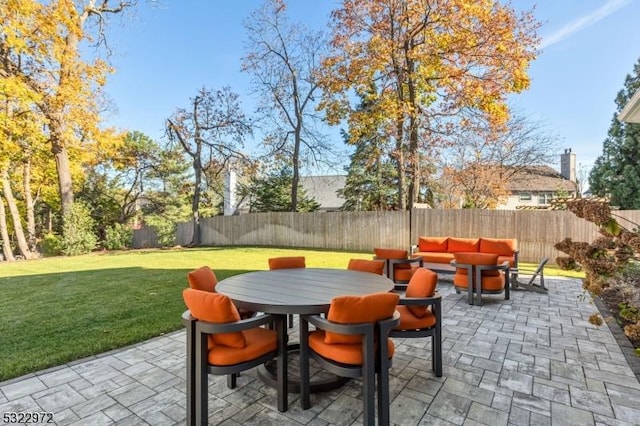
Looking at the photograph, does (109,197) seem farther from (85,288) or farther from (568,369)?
(568,369)

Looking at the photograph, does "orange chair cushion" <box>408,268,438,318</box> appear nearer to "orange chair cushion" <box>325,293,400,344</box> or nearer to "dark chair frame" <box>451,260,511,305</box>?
"orange chair cushion" <box>325,293,400,344</box>

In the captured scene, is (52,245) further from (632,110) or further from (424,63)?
(632,110)

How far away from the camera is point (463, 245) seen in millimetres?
7457

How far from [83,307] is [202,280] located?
11.4 feet

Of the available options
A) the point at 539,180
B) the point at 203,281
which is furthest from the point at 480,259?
the point at 539,180

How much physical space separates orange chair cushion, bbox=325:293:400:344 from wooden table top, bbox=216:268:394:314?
26cm

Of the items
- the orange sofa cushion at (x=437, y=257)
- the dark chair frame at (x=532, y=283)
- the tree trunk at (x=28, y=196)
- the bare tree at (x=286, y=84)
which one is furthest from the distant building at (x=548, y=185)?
the tree trunk at (x=28, y=196)

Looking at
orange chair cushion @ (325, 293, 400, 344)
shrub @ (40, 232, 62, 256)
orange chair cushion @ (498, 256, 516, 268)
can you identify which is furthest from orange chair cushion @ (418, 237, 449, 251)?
shrub @ (40, 232, 62, 256)

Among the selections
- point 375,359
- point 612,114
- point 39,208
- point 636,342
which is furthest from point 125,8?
point 612,114

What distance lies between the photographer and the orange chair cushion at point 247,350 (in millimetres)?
2057

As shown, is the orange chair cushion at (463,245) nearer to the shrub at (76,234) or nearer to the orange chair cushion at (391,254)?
the orange chair cushion at (391,254)

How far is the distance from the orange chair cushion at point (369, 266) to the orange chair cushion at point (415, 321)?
2.61ft

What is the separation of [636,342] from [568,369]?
1.36 metres

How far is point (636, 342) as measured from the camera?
137 inches
